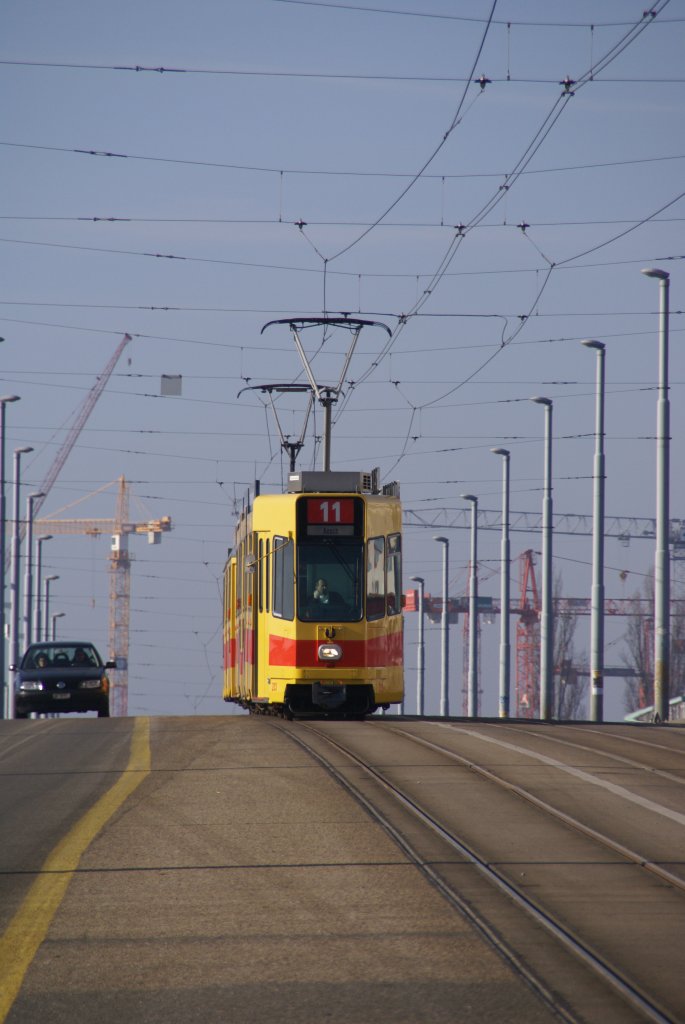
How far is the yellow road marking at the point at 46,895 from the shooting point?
283 inches

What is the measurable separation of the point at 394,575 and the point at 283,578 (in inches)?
65.0

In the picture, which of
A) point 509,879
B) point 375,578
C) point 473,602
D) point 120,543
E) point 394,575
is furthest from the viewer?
point 120,543

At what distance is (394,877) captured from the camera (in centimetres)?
954

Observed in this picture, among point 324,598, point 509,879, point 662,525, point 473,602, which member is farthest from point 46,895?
point 473,602

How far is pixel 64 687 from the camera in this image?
3100cm

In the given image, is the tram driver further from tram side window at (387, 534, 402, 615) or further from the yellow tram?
tram side window at (387, 534, 402, 615)

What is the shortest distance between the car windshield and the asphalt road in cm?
1696

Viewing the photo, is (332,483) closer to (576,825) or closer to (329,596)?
(329,596)

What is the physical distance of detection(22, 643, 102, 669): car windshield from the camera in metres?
31.9

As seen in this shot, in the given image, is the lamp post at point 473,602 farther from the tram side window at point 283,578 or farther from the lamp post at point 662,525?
the tram side window at point 283,578

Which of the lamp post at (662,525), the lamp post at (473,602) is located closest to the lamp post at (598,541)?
the lamp post at (662,525)

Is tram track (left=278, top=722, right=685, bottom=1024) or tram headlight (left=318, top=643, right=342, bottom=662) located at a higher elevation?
tram headlight (left=318, top=643, right=342, bottom=662)

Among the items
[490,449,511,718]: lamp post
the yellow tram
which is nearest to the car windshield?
the yellow tram

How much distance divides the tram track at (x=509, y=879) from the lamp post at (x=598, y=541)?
21400mm
